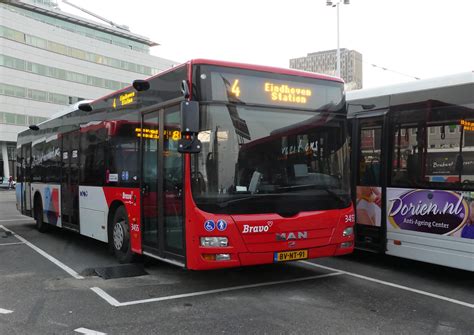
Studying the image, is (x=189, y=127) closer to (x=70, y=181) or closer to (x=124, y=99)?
(x=124, y=99)

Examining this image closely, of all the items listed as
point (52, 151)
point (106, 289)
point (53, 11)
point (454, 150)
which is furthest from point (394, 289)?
point (53, 11)

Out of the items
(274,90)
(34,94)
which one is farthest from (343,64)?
(34,94)

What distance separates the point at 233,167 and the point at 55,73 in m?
65.1

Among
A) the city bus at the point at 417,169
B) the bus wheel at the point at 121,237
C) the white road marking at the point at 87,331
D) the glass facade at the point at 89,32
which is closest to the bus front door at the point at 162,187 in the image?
the bus wheel at the point at 121,237

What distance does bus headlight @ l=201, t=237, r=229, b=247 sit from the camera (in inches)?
238

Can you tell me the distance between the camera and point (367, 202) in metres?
8.16

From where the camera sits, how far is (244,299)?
6.20 metres

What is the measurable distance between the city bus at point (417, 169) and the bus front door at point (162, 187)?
3.37 meters

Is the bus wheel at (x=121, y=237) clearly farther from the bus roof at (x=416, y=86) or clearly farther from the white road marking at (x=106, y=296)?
the bus roof at (x=416, y=86)

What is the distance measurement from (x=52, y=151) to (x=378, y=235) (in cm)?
816

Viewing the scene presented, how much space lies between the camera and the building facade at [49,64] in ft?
195

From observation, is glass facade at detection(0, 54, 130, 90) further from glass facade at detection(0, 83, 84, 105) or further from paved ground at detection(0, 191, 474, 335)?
paved ground at detection(0, 191, 474, 335)

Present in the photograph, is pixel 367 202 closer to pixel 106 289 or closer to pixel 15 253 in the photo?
pixel 106 289

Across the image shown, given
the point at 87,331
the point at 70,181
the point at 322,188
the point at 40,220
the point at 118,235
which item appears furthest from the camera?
the point at 40,220
